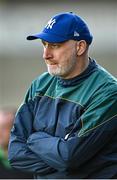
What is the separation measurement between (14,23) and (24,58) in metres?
0.89

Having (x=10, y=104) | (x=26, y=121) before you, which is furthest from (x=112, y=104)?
(x=10, y=104)

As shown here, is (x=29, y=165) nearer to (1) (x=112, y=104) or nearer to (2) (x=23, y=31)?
(1) (x=112, y=104)

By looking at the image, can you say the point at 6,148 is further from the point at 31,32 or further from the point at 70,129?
the point at 31,32

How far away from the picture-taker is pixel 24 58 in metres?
15.8

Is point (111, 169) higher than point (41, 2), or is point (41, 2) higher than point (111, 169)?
point (111, 169)

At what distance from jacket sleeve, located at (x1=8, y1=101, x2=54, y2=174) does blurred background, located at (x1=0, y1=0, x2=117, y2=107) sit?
9.98 metres

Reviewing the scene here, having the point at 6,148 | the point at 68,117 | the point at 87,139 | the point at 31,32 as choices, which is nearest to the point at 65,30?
the point at 68,117

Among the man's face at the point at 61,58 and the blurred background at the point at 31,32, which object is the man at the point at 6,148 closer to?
the man's face at the point at 61,58

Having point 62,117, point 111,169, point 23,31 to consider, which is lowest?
point 23,31

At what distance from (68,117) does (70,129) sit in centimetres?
8

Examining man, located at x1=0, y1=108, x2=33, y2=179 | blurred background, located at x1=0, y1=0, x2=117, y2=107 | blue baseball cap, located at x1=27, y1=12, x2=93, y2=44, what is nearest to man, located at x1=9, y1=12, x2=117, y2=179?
blue baseball cap, located at x1=27, y1=12, x2=93, y2=44

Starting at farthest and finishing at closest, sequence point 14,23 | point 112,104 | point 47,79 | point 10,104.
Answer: point 14,23
point 10,104
point 47,79
point 112,104

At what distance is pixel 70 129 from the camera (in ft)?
16.4

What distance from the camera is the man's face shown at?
5.03m
